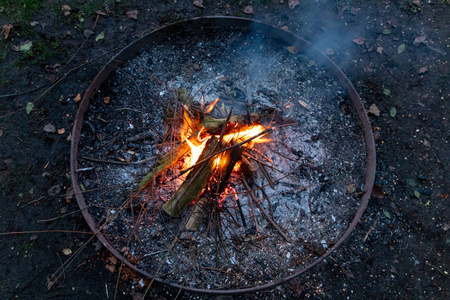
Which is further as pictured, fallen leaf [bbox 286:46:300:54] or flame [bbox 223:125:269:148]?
fallen leaf [bbox 286:46:300:54]

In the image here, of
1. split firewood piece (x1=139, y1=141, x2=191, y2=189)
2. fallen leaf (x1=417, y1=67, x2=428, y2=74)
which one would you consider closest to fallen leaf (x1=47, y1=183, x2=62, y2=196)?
split firewood piece (x1=139, y1=141, x2=191, y2=189)

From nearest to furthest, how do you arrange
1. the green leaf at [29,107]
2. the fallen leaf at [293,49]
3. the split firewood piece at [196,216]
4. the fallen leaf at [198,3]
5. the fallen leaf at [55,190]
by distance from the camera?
the split firewood piece at [196,216], the fallen leaf at [55,190], the green leaf at [29,107], the fallen leaf at [293,49], the fallen leaf at [198,3]

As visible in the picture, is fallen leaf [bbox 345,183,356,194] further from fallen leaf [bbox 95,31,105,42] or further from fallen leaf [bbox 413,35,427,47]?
fallen leaf [bbox 95,31,105,42]

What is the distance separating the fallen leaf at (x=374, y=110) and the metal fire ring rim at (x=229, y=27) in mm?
226

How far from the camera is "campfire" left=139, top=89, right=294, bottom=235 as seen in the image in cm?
289

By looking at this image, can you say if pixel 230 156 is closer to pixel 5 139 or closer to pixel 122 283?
pixel 122 283

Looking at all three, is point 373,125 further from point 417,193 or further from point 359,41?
point 359,41

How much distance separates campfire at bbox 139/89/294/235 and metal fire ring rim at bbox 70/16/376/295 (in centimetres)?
62

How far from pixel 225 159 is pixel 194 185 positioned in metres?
0.39

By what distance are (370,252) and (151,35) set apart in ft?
11.5

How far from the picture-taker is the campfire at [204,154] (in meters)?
2.89

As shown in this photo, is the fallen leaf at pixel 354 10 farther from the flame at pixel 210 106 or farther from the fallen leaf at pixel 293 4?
the flame at pixel 210 106

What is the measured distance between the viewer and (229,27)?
13.0ft

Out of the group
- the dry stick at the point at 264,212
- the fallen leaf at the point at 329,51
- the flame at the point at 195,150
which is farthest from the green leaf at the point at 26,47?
the fallen leaf at the point at 329,51
